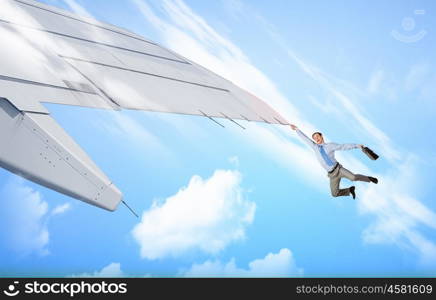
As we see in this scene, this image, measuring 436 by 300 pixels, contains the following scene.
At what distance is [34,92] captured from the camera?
3867 mm

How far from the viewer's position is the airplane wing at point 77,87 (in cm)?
321

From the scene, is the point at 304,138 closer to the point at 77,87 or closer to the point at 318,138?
the point at 318,138

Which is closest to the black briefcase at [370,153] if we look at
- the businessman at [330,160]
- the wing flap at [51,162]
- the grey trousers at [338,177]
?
the businessman at [330,160]

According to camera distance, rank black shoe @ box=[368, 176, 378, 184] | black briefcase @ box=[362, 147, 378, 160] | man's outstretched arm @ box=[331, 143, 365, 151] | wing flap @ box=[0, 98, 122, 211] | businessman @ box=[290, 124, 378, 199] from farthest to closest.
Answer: black shoe @ box=[368, 176, 378, 184] → businessman @ box=[290, 124, 378, 199] → man's outstretched arm @ box=[331, 143, 365, 151] → black briefcase @ box=[362, 147, 378, 160] → wing flap @ box=[0, 98, 122, 211]

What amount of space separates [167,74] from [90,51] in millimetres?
1270

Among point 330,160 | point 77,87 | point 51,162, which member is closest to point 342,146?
point 330,160

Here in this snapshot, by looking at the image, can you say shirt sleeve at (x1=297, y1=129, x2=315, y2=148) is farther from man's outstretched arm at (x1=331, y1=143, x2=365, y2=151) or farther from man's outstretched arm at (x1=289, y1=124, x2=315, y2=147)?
man's outstretched arm at (x1=331, y1=143, x2=365, y2=151)

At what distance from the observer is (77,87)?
4648 mm

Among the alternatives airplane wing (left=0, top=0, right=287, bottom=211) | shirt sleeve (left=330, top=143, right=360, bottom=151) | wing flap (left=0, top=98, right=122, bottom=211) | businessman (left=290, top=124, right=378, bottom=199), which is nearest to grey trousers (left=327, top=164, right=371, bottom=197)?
businessman (left=290, top=124, right=378, bottom=199)

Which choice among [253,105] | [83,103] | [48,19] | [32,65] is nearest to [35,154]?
[83,103]

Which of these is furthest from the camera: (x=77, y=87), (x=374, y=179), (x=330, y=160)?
(x=374, y=179)

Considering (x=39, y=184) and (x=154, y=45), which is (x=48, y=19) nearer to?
(x=154, y=45)

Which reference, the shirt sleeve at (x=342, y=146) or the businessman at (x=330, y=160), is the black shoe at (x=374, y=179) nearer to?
the businessman at (x=330, y=160)

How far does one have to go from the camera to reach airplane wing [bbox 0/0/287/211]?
3.21 meters
